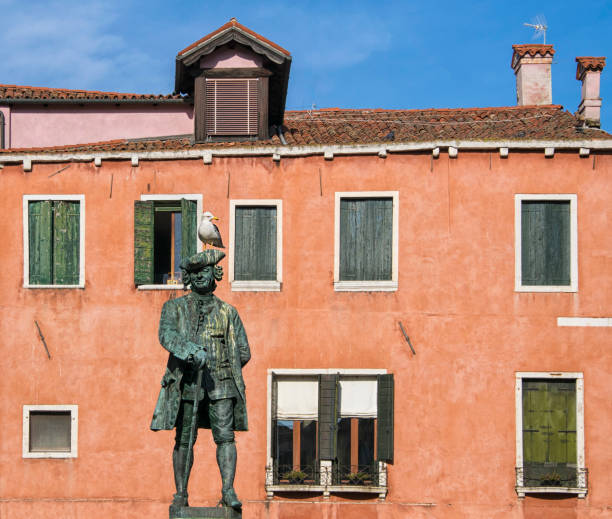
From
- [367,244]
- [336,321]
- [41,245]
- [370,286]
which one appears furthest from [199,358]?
[41,245]

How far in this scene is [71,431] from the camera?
23.8 meters

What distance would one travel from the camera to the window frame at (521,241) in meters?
23.5

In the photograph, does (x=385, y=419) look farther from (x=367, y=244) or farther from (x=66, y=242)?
(x=66, y=242)

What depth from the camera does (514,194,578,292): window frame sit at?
77.3 ft

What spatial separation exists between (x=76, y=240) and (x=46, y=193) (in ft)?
3.72

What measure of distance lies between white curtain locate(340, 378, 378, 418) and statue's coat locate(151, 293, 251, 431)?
1027cm

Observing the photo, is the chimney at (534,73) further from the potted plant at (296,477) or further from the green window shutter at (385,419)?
the potted plant at (296,477)

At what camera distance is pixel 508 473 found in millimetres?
23125

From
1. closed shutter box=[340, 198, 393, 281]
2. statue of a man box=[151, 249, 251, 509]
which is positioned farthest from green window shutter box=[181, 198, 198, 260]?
statue of a man box=[151, 249, 251, 509]

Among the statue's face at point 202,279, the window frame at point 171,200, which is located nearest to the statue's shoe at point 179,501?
the statue's face at point 202,279

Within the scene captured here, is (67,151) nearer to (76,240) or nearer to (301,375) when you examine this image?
(76,240)

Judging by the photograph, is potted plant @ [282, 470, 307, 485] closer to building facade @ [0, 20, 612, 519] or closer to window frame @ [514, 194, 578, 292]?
building facade @ [0, 20, 612, 519]

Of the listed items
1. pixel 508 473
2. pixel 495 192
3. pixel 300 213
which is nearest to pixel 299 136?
pixel 300 213

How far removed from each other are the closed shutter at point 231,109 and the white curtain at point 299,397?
18.5 feet
